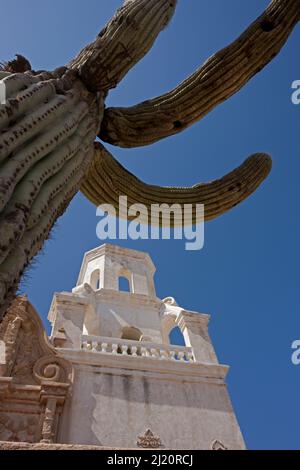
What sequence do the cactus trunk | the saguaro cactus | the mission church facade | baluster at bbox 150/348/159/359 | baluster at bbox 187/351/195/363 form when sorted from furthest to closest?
baluster at bbox 187/351/195/363 → baluster at bbox 150/348/159/359 → the mission church facade → the saguaro cactus → the cactus trunk

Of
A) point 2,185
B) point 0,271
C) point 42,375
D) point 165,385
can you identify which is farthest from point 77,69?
point 165,385

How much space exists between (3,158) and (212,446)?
28.3 ft

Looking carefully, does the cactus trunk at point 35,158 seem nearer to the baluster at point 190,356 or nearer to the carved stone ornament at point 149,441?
the carved stone ornament at point 149,441

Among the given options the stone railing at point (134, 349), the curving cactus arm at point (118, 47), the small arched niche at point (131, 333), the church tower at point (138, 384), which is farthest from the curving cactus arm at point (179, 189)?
the small arched niche at point (131, 333)

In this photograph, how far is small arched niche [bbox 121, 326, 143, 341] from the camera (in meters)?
12.6

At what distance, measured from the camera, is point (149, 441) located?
8.00 meters

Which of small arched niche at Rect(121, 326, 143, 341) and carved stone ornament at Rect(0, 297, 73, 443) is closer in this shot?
carved stone ornament at Rect(0, 297, 73, 443)

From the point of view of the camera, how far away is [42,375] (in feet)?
27.2

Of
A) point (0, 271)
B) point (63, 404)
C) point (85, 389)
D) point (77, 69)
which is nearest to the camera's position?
point (0, 271)

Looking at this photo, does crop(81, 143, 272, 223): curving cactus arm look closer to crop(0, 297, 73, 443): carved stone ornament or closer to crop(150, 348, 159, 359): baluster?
crop(0, 297, 73, 443): carved stone ornament

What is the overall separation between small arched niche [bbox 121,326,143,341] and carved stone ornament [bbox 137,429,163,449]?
4.49 m

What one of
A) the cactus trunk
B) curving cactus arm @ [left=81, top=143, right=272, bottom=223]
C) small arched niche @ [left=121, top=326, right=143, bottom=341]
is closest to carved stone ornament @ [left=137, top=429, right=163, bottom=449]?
small arched niche @ [left=121, top=326, right=143, bottom=341]

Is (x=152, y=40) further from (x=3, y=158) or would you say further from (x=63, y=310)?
(x=63, y=310)
